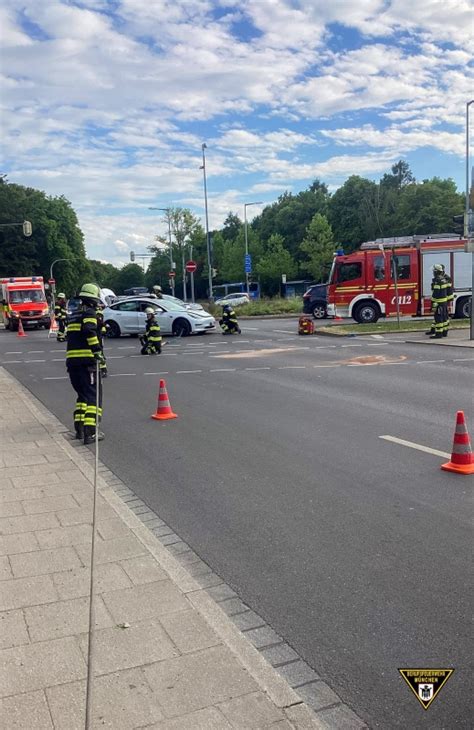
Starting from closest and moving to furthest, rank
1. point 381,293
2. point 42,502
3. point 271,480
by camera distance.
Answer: point 42,502 < point 271,480 < point 381,293

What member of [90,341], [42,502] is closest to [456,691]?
[42,502]

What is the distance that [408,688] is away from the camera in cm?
296

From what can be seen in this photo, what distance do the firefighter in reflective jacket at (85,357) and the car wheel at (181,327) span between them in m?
16.6

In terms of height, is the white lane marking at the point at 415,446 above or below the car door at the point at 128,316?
below

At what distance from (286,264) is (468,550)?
74.4 metres

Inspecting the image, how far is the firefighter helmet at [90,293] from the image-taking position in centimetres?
823

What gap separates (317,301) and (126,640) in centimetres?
3146

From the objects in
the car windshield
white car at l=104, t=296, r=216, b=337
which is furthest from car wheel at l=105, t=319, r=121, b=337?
the car windshield

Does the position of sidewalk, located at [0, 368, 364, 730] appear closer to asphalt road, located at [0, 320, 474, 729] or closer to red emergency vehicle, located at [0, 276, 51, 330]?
asphalt road, located at [0, 320, 474, 729]

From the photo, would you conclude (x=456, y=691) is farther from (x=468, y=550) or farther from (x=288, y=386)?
(x=288, y=386)

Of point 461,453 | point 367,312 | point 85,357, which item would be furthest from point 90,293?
point 367,312

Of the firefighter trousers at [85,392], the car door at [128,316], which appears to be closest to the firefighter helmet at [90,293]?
the firefighter trousers at [85,392]

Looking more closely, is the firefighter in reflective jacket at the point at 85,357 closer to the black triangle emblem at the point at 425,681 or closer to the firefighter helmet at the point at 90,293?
the firefighter helmet at the point at 90,293

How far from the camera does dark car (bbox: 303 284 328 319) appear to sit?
111 ft
